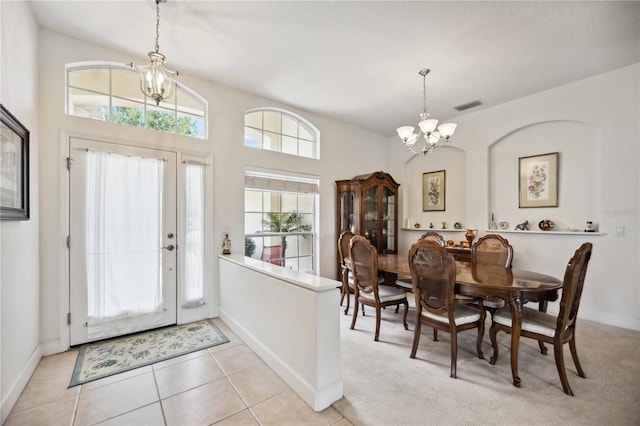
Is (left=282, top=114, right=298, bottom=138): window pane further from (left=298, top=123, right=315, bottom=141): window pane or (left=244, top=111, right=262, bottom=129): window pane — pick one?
(left=244, top=111, right=262, bottom=129): window pane

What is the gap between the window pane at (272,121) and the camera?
13.2ft

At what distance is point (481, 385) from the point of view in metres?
2.04

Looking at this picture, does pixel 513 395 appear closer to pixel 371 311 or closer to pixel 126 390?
pixel 371 311

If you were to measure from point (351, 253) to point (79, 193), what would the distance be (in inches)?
110

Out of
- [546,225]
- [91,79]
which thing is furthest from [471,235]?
[91,79]

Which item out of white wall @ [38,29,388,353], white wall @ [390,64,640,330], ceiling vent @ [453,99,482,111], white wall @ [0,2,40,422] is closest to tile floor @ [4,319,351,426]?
white wall @ [0,2,40,422]

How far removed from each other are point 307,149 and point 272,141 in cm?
68

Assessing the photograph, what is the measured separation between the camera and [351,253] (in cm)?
313

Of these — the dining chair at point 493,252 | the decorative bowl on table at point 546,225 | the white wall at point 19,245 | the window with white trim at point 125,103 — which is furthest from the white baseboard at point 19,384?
the decorative bowl on table at point 546,225

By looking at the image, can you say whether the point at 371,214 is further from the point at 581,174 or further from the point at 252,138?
the point at 581,174

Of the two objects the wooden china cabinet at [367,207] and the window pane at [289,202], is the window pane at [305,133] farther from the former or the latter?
the window pane at [289,202]

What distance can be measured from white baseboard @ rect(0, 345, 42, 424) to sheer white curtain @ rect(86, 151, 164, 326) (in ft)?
1.44

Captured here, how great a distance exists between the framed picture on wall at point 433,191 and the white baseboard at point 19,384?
5.33 m

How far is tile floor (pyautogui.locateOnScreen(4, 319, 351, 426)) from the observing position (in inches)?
66.7
